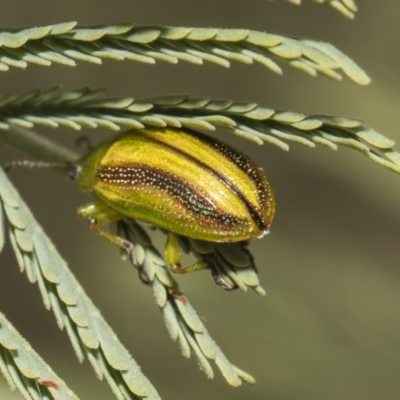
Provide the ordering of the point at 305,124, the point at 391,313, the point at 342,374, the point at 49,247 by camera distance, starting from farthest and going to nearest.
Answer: the point at 391,313
the point at 342,374
the point at 49,247
the point at 305,124

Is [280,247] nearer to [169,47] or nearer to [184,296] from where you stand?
[184,296]

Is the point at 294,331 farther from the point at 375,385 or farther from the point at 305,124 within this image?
the point at 305,124

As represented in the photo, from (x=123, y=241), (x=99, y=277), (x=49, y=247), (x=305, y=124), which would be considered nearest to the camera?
(x=305, y=124)

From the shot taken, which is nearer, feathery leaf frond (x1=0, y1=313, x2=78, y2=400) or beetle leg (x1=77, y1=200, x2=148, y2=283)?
feathery leaf frond (x1=0, y1=313, x2=78, y2=400)

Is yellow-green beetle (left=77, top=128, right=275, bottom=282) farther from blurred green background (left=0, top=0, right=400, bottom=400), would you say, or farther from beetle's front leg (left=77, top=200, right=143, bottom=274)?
blurred green background (left=0, top=0, right=400, bottom=400)

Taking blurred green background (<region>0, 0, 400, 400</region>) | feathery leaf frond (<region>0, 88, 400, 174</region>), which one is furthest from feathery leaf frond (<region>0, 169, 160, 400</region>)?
blurred green background (<region>0, 0, 400, 400</region>)

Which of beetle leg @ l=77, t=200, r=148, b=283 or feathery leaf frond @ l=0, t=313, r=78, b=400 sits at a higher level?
beetle leg @ l=77, t=200, r=148, b=283

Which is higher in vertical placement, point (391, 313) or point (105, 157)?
point (105, 157)

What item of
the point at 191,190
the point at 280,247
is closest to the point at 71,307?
the point at 191,190

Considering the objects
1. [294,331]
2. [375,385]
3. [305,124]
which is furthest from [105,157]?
[375,385]
